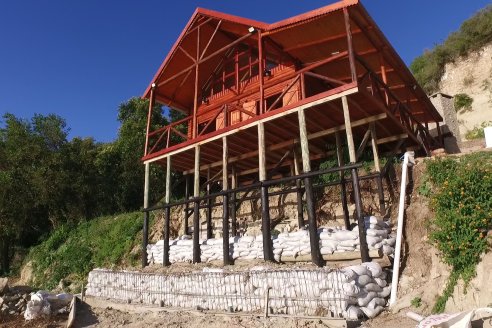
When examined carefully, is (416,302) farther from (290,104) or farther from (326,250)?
(290,104)

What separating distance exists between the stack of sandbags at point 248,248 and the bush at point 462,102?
54.3 feet

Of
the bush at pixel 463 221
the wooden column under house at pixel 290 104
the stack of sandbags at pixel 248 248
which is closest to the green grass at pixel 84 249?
the wooden column under house at pixel 290 104

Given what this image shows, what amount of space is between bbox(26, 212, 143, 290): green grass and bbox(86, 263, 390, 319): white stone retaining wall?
24.9 ft

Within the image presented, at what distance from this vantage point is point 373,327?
21.0ft

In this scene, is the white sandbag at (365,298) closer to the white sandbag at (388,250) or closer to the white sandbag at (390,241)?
the white sandbag at (388,250)

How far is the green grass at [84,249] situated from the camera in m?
17.3

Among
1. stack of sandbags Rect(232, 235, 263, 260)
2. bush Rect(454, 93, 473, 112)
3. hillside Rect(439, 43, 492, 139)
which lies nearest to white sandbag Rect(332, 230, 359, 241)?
stack of sandbags Rect(232, 235, 263, 260)

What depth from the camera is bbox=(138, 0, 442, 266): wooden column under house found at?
9922 millimetres

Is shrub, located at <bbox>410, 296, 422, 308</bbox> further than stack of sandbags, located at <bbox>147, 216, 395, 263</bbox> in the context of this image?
No

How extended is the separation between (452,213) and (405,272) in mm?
1558

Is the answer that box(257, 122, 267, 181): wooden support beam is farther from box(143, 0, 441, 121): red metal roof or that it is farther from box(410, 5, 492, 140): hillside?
box(410, 5, 492, 140): hillside

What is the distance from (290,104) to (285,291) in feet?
16.4

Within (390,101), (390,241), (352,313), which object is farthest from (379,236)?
(390,101)

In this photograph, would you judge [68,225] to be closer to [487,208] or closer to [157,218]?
[157,218]
